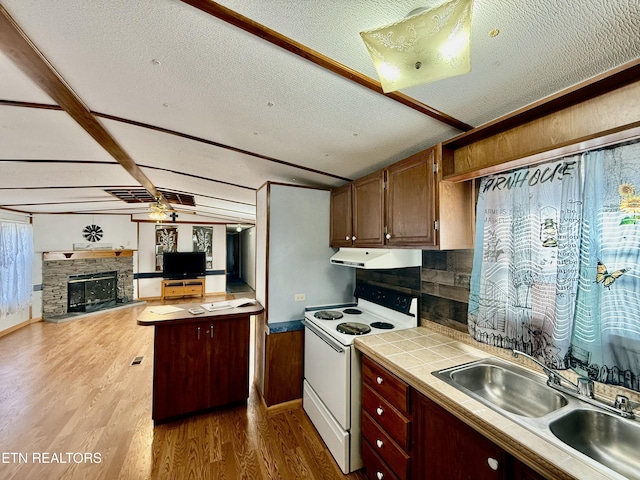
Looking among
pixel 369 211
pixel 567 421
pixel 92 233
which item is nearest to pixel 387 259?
pixel 369 211

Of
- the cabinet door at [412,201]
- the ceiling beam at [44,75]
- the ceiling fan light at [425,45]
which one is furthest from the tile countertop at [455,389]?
the ceiling beam at [44,75]

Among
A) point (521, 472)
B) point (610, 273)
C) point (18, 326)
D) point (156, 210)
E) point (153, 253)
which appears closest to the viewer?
point (521, 472)

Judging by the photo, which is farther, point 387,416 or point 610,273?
point 387,416

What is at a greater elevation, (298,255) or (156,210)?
(156,210)

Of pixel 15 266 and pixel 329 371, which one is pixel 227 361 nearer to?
pixel 329 371

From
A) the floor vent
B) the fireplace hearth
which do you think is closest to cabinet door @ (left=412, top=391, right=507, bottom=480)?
the floor vent

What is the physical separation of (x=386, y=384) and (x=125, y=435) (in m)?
2.29

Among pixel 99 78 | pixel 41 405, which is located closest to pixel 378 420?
pixel 99 78

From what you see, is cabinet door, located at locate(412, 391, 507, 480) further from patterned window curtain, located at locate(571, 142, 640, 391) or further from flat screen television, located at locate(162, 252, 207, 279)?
flat screen television, located at locate(162, 252, 207, 279)

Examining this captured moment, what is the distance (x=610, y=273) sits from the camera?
110 cm

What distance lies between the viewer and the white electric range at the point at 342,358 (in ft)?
6.28

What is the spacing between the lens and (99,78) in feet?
4.99

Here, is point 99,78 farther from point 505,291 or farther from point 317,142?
point 505,291

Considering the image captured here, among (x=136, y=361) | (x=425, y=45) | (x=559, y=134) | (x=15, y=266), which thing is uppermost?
(x=425, y=45)
